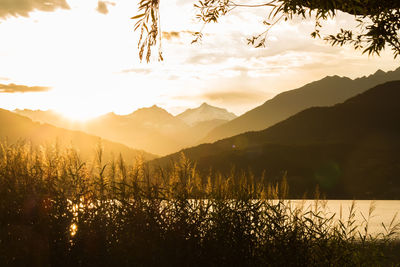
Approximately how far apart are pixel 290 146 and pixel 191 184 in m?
141

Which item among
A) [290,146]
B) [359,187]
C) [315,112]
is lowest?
[359,187]

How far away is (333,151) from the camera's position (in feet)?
462

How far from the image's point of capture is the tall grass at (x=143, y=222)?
7.43 metres

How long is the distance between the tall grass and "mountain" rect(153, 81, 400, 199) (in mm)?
88160

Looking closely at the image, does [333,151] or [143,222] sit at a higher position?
[333,151]

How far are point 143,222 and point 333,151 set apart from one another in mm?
141199

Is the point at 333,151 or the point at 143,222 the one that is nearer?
the point at 143,222

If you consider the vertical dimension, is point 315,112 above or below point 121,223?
above

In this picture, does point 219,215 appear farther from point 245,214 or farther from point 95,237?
point 95,237

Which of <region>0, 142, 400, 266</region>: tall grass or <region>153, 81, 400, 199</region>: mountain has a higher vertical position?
<region>153, 81, 400, 199</region>: mountain

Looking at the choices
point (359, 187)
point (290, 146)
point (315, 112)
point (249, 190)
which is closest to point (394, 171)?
point (359, 187)

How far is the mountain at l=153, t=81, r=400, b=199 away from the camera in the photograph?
118m

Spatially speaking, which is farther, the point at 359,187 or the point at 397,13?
the point at 359,187

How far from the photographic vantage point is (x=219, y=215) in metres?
7.96
